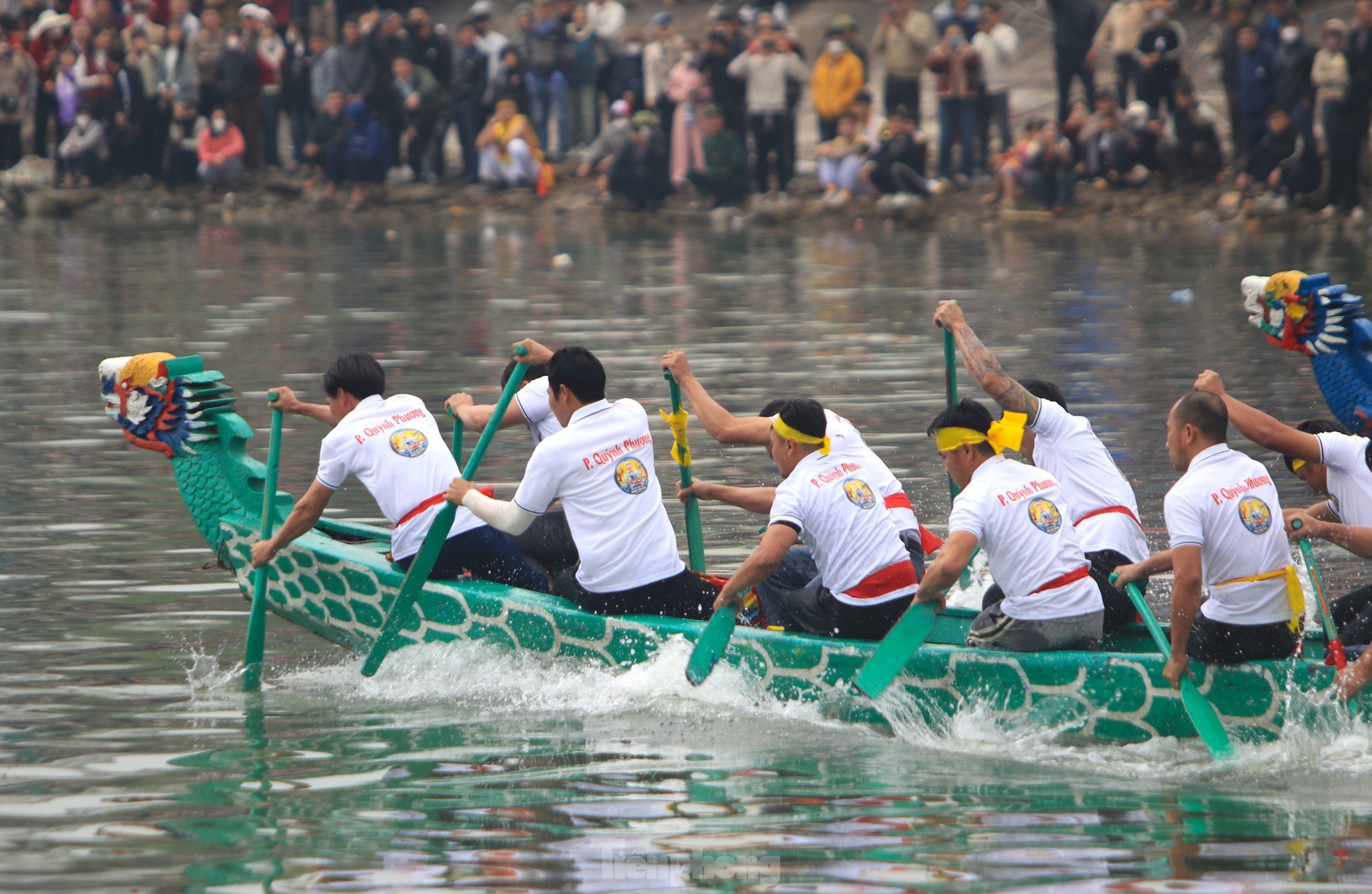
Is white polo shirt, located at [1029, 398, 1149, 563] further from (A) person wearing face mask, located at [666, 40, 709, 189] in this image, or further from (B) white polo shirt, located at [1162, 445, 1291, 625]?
(A) person wearing face mask, located at [666, 40, 709, 189]

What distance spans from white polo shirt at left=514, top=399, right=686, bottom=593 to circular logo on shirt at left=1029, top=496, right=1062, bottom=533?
1800mm

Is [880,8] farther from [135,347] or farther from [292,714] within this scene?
[292,714]

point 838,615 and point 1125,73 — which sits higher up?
point 1125,73

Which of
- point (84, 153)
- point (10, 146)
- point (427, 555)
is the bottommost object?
point (427, 555)

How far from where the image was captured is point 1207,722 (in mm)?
7328

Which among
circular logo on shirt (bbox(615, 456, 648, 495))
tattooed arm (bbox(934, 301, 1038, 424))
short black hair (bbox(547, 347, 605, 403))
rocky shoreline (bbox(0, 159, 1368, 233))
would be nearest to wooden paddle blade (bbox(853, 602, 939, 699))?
tattooed arm (bbox(934, 301, 1038, 424))

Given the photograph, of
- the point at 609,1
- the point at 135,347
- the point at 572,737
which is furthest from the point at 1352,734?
the point at 609,1

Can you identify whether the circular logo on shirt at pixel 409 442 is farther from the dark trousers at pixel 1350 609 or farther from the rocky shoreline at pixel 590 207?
the rocky shoreline at pixel 590 207

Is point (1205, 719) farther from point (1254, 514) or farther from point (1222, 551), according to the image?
point (1254, 514)

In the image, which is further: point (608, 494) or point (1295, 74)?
point (1295, 74)

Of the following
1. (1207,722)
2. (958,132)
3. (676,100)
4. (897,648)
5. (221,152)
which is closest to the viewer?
(1207,722)

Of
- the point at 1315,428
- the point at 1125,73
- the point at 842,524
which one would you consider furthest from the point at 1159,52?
the point at 842,524

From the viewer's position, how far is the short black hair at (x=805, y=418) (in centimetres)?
827

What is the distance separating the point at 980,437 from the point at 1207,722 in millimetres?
1414
